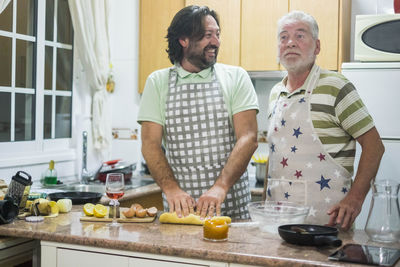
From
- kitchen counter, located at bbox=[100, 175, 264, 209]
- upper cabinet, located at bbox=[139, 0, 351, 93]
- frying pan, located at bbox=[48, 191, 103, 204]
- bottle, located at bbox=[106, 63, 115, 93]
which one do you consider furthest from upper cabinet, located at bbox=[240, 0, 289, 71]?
frying pan, located at bbox=[48, 191, 103, 204]

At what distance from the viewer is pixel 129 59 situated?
4.15 meters

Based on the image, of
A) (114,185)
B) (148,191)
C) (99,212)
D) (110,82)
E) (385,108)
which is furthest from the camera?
(110,82)

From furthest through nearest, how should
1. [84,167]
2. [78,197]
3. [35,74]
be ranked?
[84,167] < [35,74] < [78,197]

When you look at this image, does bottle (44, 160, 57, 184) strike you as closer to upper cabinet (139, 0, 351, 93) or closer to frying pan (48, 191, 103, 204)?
frying pan (48, 191, 103, 204)

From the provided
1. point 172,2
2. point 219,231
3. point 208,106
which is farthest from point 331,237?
point 172,2

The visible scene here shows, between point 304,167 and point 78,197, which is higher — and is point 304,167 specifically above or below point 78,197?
above

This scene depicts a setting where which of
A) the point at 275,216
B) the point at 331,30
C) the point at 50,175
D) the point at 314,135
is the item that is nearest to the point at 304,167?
the point at 314,135

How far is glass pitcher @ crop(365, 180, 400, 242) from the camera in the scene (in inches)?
65.4

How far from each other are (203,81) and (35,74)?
58.9 inches

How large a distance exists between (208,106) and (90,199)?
0.69 metres

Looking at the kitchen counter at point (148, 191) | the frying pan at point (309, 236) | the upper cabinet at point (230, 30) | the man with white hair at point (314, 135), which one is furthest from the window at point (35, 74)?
the frying pan at point (309, 236)

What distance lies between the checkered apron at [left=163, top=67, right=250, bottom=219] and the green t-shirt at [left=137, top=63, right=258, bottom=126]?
0.02 metres

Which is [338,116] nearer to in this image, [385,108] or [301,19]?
[301,19]

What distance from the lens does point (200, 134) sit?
2328 millimetres
